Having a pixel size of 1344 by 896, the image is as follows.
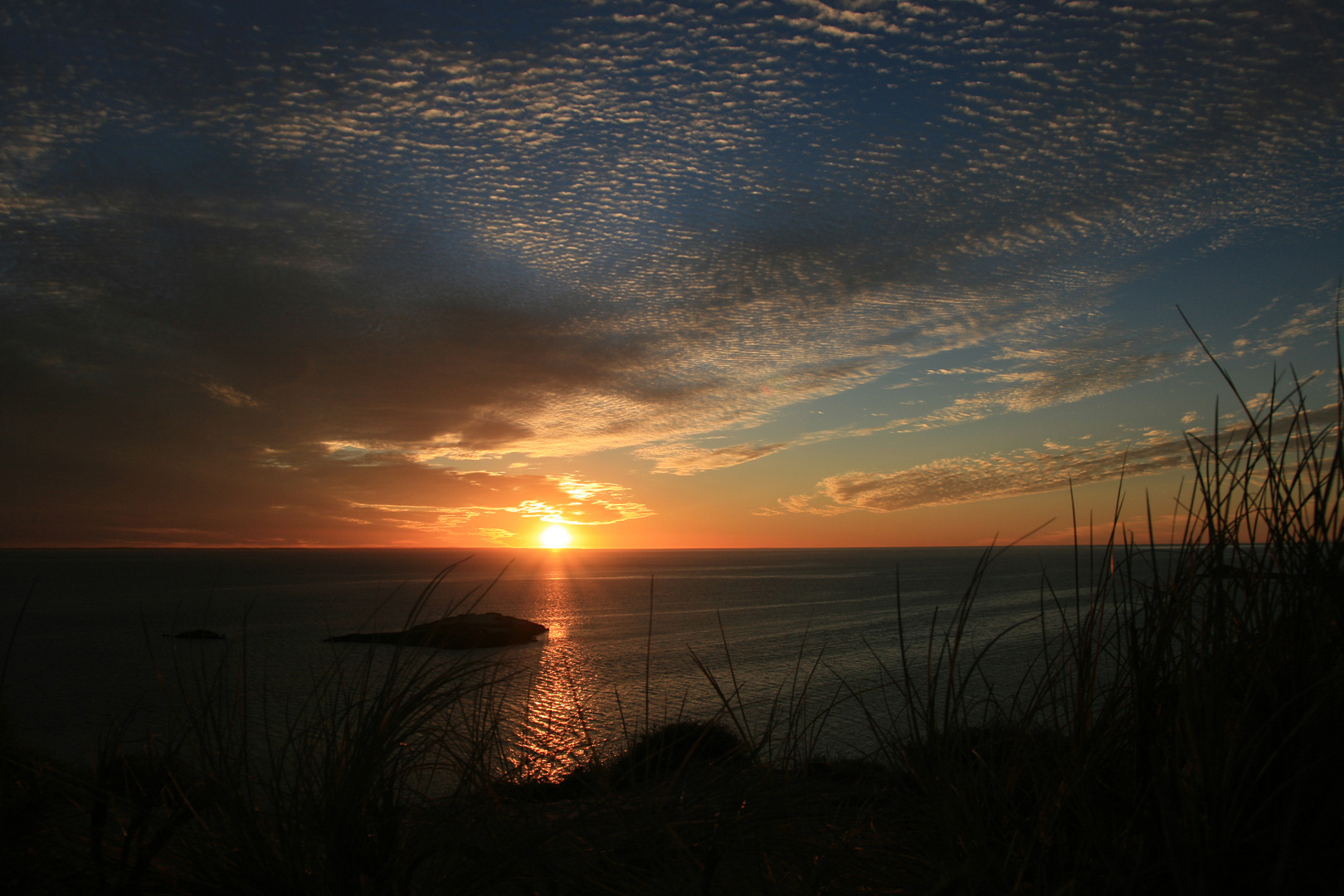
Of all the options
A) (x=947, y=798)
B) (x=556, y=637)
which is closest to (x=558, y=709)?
(x=556, y=637)

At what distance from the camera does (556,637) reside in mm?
51062

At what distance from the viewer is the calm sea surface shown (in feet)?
54.0

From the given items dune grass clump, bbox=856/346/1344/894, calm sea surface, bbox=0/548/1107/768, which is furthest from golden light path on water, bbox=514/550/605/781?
dune grass clump, bbox=856/346/1344/894

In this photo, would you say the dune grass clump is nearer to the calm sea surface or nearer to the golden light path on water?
the calm sea surface

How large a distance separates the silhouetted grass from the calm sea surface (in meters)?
0.34

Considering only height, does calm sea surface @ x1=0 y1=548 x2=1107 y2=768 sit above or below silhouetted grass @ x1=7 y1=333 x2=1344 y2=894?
below

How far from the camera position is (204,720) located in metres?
2.45

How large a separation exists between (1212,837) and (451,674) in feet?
7.64

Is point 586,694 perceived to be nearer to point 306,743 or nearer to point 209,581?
point 306,743

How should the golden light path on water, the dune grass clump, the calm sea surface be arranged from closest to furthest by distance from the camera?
the dune grass clump → the golden light path on water → the calm sea surface

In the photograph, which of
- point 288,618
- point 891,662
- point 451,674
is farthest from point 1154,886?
point 288,618

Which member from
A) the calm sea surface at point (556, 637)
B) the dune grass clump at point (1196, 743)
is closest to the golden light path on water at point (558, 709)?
the calm sea surface at point (556, 637)

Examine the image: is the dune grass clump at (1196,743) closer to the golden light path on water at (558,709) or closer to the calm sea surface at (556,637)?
the calm sea surface at (556,637)

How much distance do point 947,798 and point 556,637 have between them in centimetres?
5196
